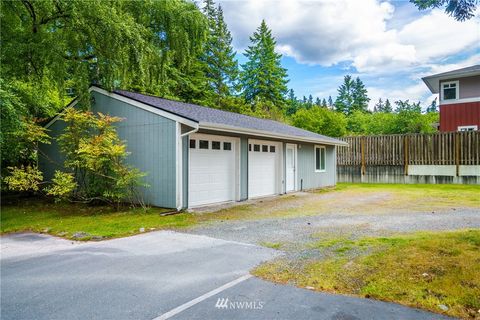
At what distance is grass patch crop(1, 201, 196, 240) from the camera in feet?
21.8

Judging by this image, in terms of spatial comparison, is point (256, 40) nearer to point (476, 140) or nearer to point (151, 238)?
point (476, 140)

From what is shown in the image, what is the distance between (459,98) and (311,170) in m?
9.55

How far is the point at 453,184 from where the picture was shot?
48.4 feet

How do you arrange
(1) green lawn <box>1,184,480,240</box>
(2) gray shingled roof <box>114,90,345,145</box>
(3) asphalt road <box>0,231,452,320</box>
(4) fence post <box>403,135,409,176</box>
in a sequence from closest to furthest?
(3) asphalt road <box>0,231,452,320</box>
(1) green lawn <box>1,184,480,240</box>
(2) gray shingled roof <box>114,90,345,145</box>
(4) fence post <box>403,135,409,176</box>

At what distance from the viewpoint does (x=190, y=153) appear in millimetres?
8812

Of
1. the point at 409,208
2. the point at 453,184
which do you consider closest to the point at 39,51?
the point at 409,208

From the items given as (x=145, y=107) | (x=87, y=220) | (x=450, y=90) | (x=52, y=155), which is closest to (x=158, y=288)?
(x=87, y=220)

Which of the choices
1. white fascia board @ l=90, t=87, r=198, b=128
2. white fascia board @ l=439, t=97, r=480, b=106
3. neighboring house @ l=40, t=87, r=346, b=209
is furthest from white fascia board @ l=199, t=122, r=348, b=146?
white fascia board @ l=439, t=97, r=480, b=106

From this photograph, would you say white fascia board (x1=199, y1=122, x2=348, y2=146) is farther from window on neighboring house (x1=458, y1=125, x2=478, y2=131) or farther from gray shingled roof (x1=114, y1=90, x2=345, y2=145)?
window on neighboring house (x1=458, y1=125, x2=478, y2=131)

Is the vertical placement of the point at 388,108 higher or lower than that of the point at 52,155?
higher

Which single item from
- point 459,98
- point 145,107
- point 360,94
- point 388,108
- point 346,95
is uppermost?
point 360,94

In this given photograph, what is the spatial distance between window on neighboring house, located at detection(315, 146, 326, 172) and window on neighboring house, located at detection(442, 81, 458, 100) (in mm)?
Result: 7988

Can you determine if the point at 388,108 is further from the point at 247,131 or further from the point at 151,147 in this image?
the point at 151,147

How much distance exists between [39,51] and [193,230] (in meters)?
7.54
